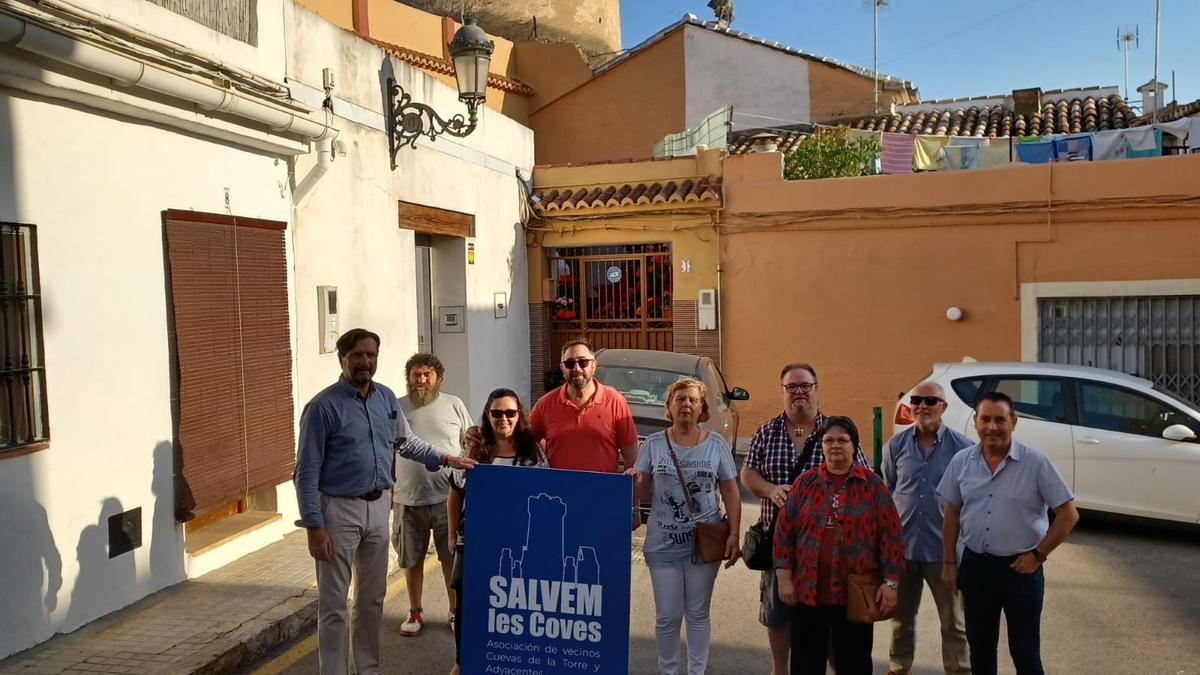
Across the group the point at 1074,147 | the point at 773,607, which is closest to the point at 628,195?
the point at 1074,147

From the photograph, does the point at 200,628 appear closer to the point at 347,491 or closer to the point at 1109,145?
the point at 347,491

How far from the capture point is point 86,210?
17.7ft

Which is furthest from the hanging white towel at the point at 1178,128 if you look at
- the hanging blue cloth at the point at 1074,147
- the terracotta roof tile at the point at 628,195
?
the terracotta roof tile at the point at 628,195

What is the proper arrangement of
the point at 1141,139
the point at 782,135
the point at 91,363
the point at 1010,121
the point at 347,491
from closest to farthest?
1. the point at 347,491
2. the point at 91,363
3. the point at 1141,139
4. the point at 782,135
5. the point at 1010,121

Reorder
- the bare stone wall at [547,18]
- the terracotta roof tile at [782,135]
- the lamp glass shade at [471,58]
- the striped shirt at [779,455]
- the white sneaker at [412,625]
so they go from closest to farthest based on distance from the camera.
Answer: the striped shirt at [779,455]
the white sneaker at [412,625]
the lamp glass shade at [471,58]
the terracotta roof tile at [782,135]
the bare stone wall at [547,18]

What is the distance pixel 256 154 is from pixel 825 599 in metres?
5.48

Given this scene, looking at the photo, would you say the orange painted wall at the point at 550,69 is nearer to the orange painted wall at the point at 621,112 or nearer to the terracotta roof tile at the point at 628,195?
the orange painted wall at the point at 621,112

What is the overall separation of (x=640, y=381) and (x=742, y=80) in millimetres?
12514

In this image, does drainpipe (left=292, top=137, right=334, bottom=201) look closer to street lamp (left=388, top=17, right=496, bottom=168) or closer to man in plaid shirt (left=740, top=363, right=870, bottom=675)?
street lamp (left=388, top=17, right=496, bottom=168)

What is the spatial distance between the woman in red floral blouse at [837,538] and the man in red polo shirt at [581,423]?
130 centimetres

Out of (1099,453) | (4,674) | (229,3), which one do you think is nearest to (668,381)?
(1099,453)

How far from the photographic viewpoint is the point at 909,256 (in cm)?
1158

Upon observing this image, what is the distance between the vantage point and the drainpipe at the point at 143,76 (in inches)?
182

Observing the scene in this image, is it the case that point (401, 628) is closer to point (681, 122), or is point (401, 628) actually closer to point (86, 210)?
point (86, 210)
